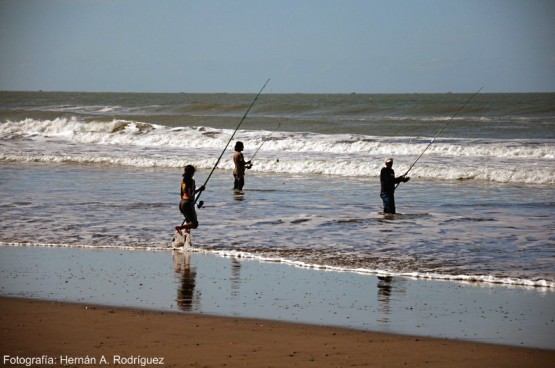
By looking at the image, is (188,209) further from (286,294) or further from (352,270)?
(286,294)

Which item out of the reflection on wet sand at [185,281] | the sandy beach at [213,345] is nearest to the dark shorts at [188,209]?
the reflection on wet sand at [185,281]

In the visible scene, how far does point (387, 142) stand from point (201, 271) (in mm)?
21857

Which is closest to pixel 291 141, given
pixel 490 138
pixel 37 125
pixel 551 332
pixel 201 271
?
pixel 490 138

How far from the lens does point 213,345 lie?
6750 millimetres

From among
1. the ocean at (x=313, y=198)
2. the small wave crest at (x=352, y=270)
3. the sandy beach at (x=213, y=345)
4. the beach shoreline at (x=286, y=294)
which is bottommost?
the sandy beach at (x=213, y=345)

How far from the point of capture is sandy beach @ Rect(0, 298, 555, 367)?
6320 millimetres

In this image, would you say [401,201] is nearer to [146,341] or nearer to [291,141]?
[146,341]

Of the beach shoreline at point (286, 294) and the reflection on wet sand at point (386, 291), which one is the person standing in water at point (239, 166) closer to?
the beach shoreline at point (286, 294)

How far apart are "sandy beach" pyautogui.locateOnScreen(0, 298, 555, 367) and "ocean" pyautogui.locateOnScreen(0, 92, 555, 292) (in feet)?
9.41

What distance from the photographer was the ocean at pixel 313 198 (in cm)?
Result: 1129

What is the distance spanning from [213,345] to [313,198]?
428 inches

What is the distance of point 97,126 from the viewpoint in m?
39.9

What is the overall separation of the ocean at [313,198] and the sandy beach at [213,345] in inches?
113

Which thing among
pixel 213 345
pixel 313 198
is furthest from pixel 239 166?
pixel 213 345
